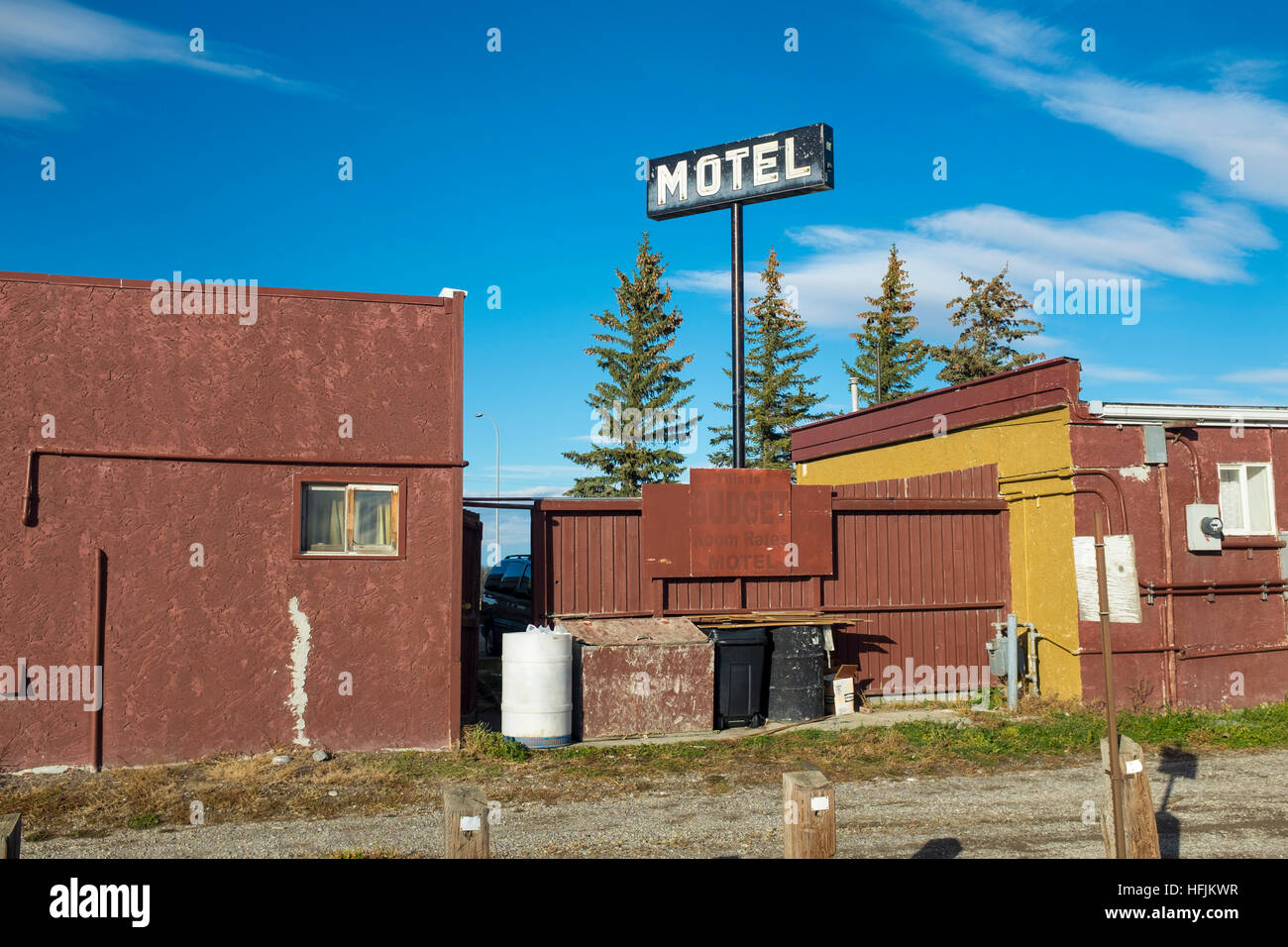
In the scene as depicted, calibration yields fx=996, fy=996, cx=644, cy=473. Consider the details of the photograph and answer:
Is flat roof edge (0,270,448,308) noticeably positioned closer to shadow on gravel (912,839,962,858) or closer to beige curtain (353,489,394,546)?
beige curtain (353,489,394,546)

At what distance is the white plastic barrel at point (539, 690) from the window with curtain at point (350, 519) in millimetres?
1861

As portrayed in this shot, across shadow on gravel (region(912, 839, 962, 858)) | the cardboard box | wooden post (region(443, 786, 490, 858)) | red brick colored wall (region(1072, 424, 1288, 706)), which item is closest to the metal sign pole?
the cardboard box

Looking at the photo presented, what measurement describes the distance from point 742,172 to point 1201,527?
379 inches

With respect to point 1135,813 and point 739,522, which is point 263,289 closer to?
point 739,522

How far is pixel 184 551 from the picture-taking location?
1048 cm

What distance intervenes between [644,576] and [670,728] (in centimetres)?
224

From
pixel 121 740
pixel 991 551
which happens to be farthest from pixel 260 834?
pixel 991 551

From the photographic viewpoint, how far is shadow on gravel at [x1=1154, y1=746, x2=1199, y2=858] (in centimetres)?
734

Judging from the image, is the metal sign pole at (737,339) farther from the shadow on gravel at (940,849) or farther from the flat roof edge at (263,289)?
the shadow on gravel at (940,849)

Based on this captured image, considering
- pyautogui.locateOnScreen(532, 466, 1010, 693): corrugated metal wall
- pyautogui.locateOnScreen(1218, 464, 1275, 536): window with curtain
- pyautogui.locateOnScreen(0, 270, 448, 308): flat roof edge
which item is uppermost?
pyautogui.locateOnScreen(0, 270, 448, 308): flat roof edge

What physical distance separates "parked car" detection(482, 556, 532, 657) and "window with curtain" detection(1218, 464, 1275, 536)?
450 inches

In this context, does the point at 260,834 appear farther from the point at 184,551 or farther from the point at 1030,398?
the point at 1030,398
